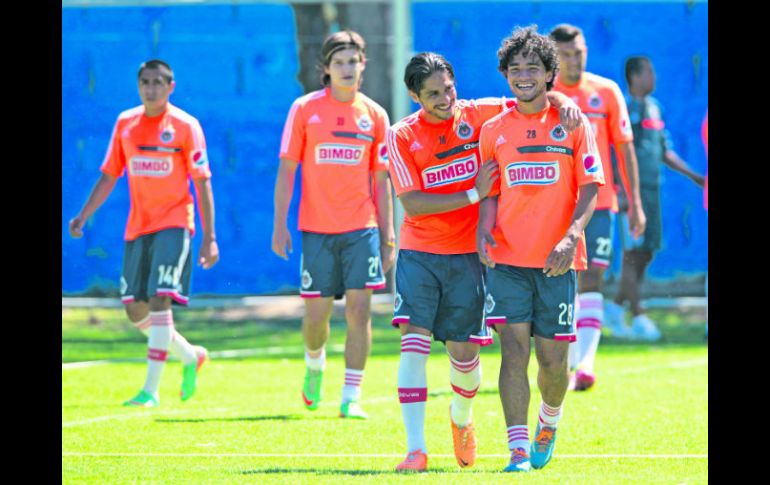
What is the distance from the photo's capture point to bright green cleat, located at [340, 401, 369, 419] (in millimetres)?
10391

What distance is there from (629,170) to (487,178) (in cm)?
351

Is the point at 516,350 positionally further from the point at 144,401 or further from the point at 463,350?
the point at 144,401

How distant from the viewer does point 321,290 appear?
35.4 feet

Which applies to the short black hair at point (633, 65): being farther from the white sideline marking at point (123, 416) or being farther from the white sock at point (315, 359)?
the white sideline marking at point (123, 416)

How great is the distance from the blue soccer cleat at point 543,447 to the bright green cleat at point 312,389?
286cm

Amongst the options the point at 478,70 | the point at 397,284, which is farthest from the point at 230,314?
the point at 397,284

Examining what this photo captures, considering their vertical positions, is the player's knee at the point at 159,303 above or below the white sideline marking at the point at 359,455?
above

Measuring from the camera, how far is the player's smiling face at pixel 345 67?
10.8 meters

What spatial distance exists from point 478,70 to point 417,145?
971 cm

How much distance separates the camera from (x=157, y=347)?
11422 mm

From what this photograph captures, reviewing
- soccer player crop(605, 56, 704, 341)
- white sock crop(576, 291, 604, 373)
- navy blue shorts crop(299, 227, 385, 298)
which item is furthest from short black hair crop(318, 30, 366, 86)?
soccer player crop(605, 56, 704, 341)

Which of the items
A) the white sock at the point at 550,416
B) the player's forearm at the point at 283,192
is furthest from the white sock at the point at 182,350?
the white sock at the point at 550,416

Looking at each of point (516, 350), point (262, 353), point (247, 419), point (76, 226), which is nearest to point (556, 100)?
point (516, 350)
